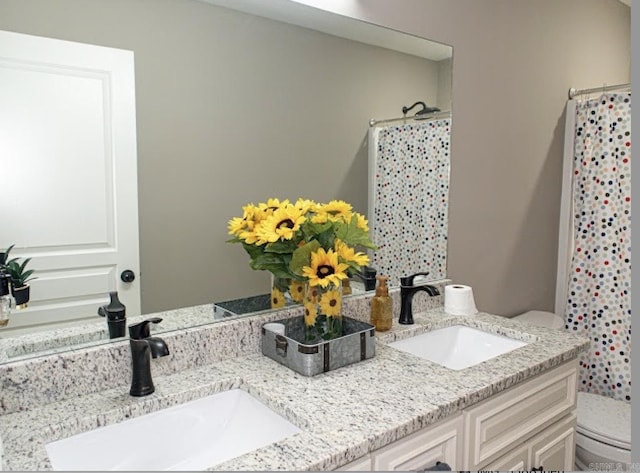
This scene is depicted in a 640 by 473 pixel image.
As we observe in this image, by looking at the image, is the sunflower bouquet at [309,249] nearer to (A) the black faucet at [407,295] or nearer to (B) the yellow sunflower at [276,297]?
(B) the yellow sunflower at [276,297]

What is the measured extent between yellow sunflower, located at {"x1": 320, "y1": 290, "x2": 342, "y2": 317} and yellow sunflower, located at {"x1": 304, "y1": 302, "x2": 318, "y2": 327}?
0.02 metres

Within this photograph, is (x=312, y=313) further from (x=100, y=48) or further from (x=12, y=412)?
(x=100, y=48)

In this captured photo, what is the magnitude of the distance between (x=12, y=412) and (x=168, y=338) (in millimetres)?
369

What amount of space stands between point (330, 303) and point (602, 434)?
145cm

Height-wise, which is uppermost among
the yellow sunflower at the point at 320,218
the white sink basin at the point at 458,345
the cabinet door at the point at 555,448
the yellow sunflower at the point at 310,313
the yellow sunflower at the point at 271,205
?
the yellow sunflower at the point at 271,205

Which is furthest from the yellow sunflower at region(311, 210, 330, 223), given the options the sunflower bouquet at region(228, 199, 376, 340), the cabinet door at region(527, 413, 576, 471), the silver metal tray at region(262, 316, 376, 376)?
the cabinet door at region(527, 413, 576, 471)

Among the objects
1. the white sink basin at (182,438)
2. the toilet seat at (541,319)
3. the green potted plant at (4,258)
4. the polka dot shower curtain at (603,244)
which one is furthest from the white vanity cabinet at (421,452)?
the polka dot shower curtain at (603,244)

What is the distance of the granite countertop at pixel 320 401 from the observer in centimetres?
91

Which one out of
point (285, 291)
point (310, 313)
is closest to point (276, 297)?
point (285, 291)

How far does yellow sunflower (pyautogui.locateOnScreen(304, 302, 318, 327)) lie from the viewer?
4.47ft

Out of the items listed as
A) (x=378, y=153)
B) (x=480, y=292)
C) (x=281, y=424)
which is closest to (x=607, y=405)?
(x=480, y=292)

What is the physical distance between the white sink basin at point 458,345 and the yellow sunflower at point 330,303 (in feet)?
1.10

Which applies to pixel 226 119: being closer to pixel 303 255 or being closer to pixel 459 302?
pixel 303 255

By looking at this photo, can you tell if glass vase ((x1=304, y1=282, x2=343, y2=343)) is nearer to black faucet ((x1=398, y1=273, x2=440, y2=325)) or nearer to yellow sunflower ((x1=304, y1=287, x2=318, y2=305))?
yellow sunflower ((x1=304, y1=287, x2=318, y2=305))
